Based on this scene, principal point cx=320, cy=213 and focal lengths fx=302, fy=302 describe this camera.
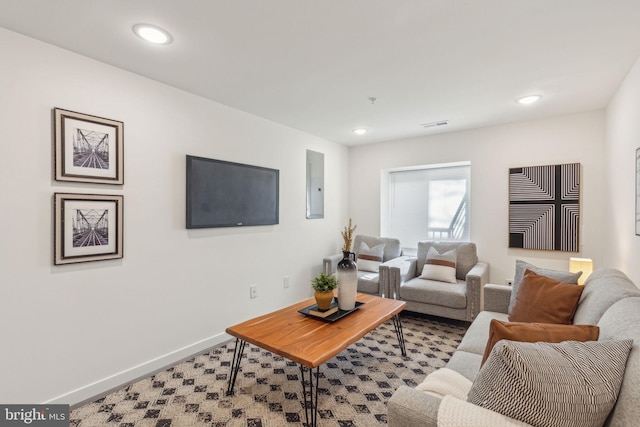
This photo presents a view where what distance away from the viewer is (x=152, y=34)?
72.3 inches

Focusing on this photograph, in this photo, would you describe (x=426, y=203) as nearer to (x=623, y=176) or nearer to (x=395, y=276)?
(x=395, y=276)

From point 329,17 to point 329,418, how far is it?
2382mm

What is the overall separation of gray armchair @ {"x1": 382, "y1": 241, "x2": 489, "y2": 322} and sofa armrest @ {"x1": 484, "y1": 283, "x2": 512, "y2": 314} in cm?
56

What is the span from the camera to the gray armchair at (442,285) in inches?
125

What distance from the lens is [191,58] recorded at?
2123 millimetres

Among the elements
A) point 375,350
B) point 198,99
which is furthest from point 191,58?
point 375,350

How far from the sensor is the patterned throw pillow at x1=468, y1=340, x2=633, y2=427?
34.9 inches

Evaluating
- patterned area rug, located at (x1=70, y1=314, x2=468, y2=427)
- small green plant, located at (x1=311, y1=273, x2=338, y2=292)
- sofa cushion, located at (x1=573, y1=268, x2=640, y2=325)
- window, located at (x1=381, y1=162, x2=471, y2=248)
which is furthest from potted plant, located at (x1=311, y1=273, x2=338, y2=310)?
window, located at (x1=381, y1=162, x2=471, y2=248)

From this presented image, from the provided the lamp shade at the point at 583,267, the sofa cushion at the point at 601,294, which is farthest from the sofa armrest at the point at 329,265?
the sofa cushion at the point at 601,294

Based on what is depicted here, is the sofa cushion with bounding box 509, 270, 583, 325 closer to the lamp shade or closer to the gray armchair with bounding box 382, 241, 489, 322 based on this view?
the gray armchair with bounding box 382, 241, 489, 322

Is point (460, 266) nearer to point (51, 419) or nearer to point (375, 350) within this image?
point (375, 350)

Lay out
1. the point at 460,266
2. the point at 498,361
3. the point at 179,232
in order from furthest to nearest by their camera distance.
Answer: the point at 460,266 → the point at 179,232 → the point at 498,361

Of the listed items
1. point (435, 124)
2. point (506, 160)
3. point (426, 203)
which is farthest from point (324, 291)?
point (506, 160)

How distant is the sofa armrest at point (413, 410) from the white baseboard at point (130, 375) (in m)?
2.17
